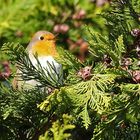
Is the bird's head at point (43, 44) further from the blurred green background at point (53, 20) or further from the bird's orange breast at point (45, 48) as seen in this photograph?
the blurred green background at point (53, 20)

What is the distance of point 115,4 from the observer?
2.00 meters

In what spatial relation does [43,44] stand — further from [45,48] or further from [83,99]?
[83,99]

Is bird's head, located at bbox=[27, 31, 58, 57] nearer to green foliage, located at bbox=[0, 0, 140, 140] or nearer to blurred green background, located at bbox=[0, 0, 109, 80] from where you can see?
blurred green background, located at bbox=[0, 0, 109, 80]

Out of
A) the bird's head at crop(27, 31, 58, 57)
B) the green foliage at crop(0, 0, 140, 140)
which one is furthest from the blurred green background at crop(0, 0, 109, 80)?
the green foliage at crop(0, 0, 140, 140)

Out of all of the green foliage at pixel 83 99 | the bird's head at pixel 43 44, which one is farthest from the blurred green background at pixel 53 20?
the green foliage at pixel 83 99

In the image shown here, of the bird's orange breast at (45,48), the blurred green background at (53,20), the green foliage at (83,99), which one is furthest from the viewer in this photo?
the blurred green background at (53,20)

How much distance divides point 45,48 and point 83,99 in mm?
1459

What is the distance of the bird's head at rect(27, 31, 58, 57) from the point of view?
300 centimetres

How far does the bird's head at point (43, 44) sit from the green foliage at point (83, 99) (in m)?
1.13

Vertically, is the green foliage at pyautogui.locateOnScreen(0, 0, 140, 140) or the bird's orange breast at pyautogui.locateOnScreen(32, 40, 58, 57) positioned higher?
the bird's orange breast at pyautogui.locateOnScreen(32, 40, 58, 57)

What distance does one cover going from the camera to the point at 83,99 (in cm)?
160

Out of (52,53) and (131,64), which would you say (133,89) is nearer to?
(131,64)

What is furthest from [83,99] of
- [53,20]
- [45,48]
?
[53,20]

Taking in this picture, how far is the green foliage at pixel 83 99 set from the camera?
61.6 inches
